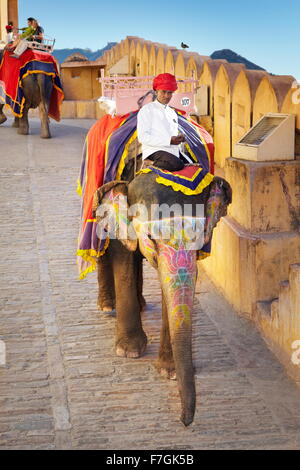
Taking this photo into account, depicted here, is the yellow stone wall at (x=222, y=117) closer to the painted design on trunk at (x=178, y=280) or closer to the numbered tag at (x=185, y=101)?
the numbered tag at (x=185, y=101)

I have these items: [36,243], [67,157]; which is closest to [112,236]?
[36,243]

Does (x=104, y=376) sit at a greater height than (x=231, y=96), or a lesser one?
lesser

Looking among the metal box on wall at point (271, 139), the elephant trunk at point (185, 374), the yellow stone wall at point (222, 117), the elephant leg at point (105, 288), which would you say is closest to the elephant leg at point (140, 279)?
the elephant leg at point (105, 288)

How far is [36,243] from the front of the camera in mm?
10484

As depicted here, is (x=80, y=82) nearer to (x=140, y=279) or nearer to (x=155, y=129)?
(x=140, y=279)

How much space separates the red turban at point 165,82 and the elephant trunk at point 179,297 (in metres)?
1.34

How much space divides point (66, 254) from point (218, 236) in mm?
1898

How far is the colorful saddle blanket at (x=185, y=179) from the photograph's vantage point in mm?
6266

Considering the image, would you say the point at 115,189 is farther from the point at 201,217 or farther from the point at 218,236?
the point at 218,236

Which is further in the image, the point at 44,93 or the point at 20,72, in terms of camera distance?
the point at 44,93

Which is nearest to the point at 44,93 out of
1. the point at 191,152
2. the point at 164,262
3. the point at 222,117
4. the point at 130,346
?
the point at 222,117

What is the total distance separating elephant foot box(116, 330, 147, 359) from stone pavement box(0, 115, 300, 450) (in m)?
0.06

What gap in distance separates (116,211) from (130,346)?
141cm

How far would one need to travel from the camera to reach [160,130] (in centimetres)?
689
